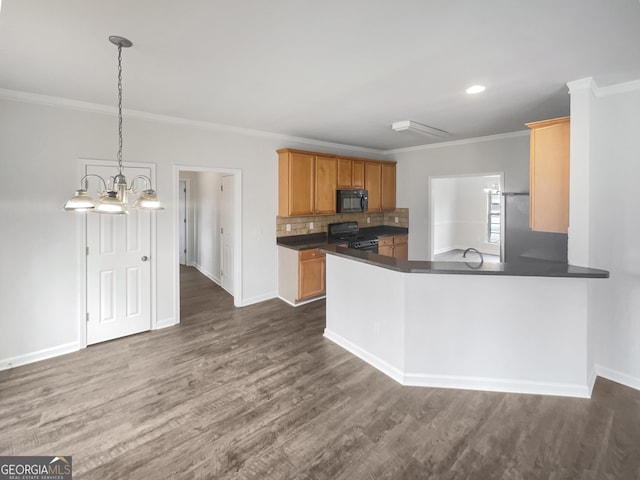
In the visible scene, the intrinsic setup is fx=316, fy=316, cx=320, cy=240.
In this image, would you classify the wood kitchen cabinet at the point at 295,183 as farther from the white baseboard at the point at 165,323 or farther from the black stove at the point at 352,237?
the white baseboard at the point at 165,323

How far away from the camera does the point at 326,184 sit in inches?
205

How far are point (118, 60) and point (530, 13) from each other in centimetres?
271

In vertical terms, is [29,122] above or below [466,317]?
above

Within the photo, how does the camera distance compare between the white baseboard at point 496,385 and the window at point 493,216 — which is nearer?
the white baseboard at point 496,385

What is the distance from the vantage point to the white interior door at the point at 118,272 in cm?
349

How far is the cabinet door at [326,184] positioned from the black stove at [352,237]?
463 millimetres

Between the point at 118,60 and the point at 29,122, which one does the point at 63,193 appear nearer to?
the point at 29,122

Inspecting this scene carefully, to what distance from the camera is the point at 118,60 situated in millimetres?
2334

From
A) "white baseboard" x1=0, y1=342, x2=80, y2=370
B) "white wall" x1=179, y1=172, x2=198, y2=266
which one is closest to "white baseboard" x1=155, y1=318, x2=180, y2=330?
"white baseboard" x1=0, y1=342, x2=80, y2=370

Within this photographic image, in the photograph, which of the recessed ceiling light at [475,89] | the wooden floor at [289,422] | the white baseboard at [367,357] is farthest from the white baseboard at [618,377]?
the recessed ceiling light at [475,89]

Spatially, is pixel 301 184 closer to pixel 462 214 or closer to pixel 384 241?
pixel 384 241

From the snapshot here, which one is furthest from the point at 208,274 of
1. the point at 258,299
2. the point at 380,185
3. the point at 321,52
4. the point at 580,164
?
the point at 580,164

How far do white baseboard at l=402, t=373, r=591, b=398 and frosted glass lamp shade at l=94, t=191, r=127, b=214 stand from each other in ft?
8.38

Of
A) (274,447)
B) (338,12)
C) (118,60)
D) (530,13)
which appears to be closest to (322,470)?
(274,447)
